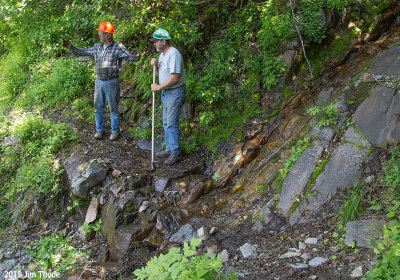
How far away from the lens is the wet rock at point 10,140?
7.37 meters

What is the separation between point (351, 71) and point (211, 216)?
13.4 ft

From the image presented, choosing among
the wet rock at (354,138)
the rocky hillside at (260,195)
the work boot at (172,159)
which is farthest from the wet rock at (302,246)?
the work boot at (172,159)

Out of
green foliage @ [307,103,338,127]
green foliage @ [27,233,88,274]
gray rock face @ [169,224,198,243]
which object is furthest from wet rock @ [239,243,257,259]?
green foliage @ [27,233,88,274]

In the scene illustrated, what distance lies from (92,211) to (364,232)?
463cm

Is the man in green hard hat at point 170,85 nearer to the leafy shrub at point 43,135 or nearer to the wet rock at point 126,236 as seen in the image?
the wet rock at point 126,236

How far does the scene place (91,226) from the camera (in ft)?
18.4

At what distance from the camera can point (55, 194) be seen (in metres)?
6.16

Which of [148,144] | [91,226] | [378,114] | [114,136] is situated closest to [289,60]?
[378,114]

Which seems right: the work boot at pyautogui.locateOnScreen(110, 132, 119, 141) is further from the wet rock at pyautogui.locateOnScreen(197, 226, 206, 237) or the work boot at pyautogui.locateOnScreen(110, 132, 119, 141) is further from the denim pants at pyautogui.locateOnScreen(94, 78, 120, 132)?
the wet rock at pyautogui.locateOnScreen(197, 226, 206, 237)

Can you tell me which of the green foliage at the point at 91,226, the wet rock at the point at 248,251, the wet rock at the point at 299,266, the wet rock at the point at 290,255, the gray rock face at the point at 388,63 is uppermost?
the gray rock face at the point at 388,63

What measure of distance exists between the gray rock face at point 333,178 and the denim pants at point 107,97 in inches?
174

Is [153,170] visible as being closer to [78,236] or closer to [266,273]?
[78,236]

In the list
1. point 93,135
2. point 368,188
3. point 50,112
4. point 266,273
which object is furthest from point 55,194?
point 368,188

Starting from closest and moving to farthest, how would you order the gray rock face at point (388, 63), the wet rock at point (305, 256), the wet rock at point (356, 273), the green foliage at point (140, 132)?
1. the wet rock at point (356, 273)
2. the wet rock at point (305, 256)
3. the gray rock face at point (388, 63)
4. the green foliage at point (140, 132)
